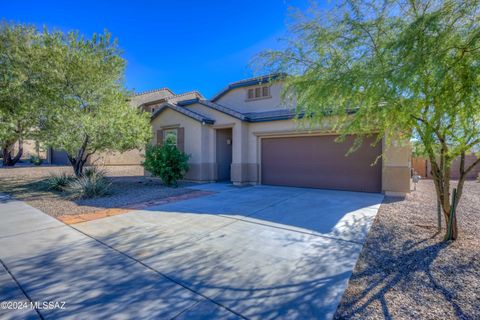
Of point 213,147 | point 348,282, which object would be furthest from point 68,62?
Answer: point 348,282

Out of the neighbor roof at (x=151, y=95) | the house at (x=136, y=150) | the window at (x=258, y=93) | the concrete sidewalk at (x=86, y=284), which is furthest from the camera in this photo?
the neighbor roof at (x=151, y=95)

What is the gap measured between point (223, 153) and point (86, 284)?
36.1 feet

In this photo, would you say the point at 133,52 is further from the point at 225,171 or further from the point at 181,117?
the point at 225,171

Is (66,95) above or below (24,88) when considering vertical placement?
below

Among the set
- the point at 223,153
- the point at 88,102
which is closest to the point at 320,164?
the point at 223,153

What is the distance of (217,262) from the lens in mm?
3826

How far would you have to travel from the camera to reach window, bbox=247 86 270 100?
45.9 feet

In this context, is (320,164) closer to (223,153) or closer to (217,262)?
(223,153)

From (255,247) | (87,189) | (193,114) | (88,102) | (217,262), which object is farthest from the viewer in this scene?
(193,114)

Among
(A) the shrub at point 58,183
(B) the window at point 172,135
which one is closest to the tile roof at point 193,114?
(B) the window at point 172,135

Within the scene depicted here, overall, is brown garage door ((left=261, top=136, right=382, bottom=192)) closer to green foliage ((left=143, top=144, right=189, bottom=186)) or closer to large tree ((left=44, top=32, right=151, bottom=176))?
green foliage ((left=143, top=144, right=189, bottom=186))

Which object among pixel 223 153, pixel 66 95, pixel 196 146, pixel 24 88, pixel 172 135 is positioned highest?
pixel 24 88

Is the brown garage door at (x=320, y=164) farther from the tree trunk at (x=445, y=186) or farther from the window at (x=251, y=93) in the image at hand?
the tree trunk at (x=445, y=186)

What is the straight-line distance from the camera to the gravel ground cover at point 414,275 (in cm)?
269
